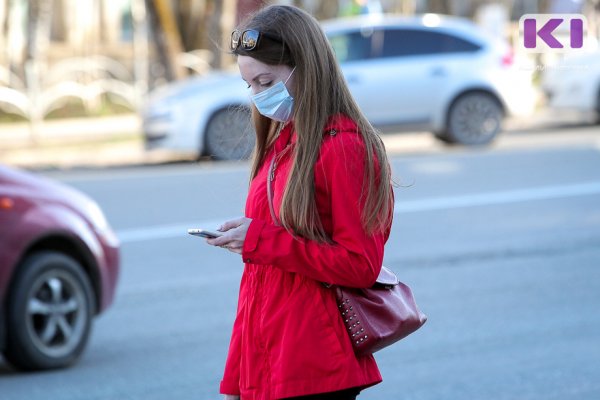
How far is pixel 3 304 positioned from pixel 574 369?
3084 mm

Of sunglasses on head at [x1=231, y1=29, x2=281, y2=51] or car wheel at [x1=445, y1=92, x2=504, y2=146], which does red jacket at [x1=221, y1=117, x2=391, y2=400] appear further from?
car wheel at [x1=445, y1=92, x2=504, y2=146]

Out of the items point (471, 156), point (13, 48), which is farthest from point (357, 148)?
point (13, 48)

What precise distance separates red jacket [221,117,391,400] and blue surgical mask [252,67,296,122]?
4.7 inches

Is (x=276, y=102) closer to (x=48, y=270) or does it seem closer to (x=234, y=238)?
(x=234, y=238)

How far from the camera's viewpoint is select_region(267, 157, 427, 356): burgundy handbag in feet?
10.1

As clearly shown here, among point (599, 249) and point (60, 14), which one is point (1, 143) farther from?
point (60, 14)

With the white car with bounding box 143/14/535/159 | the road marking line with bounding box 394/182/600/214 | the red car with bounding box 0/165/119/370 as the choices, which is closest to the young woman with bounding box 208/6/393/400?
the red car with bounding box 0/165/119/370

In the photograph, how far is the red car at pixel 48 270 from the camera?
22.2ft

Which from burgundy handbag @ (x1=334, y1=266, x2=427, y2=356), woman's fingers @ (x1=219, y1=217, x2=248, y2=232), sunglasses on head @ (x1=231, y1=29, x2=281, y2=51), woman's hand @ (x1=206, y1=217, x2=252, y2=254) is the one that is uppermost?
sunglasses on head @ (x1=231, y1=29, x2=281, y2=51)

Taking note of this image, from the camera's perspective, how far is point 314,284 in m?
3.09

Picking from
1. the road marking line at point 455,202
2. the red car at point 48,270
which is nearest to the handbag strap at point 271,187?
the red car at point 48,270

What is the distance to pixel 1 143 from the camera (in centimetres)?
2019

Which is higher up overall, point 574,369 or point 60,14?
point 60,14

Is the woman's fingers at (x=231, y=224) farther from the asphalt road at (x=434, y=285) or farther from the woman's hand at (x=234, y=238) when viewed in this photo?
the asphalt road at (x=434, y=285)
